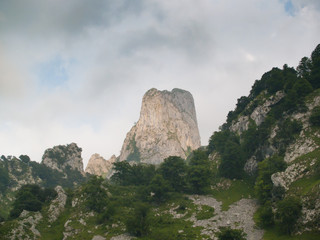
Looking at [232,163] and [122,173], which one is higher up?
[122,173]

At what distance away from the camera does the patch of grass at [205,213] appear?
56825 mm

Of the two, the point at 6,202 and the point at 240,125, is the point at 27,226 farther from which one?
the point at 240,125

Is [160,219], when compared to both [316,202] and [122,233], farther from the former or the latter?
[316,202]

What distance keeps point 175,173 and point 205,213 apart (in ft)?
88.5

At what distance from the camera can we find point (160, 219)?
189 feet

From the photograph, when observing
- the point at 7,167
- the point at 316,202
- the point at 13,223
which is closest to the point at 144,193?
the point at 13,223

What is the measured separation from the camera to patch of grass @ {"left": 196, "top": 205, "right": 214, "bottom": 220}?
186 ft

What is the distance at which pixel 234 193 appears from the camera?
241ft

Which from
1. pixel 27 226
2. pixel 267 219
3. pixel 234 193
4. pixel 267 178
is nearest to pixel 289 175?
pixel 267 178

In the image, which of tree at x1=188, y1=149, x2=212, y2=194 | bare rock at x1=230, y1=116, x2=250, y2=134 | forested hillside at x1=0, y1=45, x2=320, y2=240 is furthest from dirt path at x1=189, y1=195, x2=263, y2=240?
bare rock at x1=230, y1=116, x2=250, y2=134

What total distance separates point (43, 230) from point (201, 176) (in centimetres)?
4582

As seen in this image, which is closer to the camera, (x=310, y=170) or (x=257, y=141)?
(x=310, y=170)

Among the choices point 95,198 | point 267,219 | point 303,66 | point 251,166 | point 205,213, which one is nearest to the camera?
point 267,219

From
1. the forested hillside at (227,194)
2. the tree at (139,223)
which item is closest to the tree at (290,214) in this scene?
the forested hillside at (227,194)
